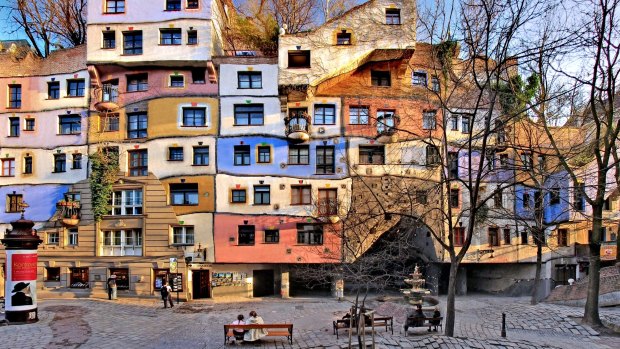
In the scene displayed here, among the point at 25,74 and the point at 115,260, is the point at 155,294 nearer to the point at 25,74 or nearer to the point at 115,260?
the point at 115,260

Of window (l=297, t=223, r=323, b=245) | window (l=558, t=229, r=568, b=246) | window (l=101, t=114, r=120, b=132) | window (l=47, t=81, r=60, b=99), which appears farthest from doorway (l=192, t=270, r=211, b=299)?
window (l=558, t=229, r=568, b=246)

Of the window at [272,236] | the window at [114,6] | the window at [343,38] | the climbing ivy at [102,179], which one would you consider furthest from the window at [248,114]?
the window at [114,6]

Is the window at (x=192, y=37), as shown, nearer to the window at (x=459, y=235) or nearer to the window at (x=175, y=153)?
the window at (x=175, y=153)

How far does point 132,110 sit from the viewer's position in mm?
→ 24875

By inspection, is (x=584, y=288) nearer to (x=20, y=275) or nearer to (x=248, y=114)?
(x=248, y=114)

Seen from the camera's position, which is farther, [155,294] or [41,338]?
[155,294]

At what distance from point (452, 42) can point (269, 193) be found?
526 inches

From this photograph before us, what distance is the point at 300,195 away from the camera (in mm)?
24625

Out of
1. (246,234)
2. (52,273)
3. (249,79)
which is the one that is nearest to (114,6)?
(249,79)

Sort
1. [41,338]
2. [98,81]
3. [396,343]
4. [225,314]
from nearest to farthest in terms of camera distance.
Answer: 1. [396,343]
2. [41,338]
3. [225,314]
4. [98,81]

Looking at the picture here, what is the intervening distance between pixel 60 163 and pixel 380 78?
18892mm

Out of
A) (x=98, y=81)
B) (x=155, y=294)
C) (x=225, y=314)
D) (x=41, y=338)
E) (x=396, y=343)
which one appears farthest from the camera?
(x=98, y=81)

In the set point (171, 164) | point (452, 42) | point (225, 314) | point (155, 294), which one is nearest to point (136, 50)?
point (171, 164)

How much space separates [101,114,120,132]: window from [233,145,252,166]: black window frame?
686 centimetres
